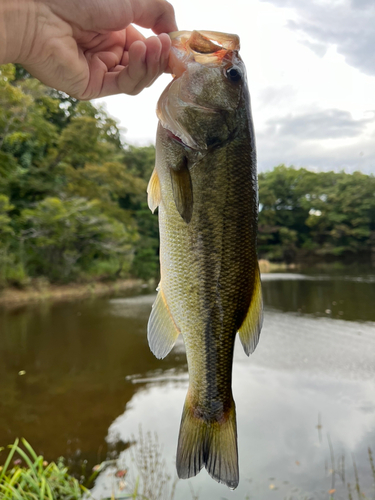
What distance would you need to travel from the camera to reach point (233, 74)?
1343 millimetres

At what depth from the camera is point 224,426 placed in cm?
130

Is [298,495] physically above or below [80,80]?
below

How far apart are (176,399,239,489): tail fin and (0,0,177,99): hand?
131 centimetres

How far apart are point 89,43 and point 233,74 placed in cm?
72

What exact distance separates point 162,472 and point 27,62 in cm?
470

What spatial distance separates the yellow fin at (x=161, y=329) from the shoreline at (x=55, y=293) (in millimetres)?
15395

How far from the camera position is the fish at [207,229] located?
4.18ft

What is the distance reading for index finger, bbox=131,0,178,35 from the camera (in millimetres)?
1454

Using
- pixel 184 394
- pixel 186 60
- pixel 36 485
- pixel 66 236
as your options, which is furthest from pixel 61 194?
pixel 186 60

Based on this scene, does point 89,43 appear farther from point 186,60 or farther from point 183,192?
point 183,192

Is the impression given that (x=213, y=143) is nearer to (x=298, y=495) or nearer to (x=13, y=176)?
(x=298, y=495)

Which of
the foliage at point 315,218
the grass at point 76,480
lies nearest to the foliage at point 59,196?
the grass at point 76,480

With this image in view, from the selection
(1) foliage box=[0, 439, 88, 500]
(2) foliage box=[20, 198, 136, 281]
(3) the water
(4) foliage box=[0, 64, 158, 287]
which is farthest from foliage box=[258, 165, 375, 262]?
(1) foliage box=[0, 439, 88, 500]

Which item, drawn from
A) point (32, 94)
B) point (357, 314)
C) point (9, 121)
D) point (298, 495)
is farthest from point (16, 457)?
point (32, 94)
